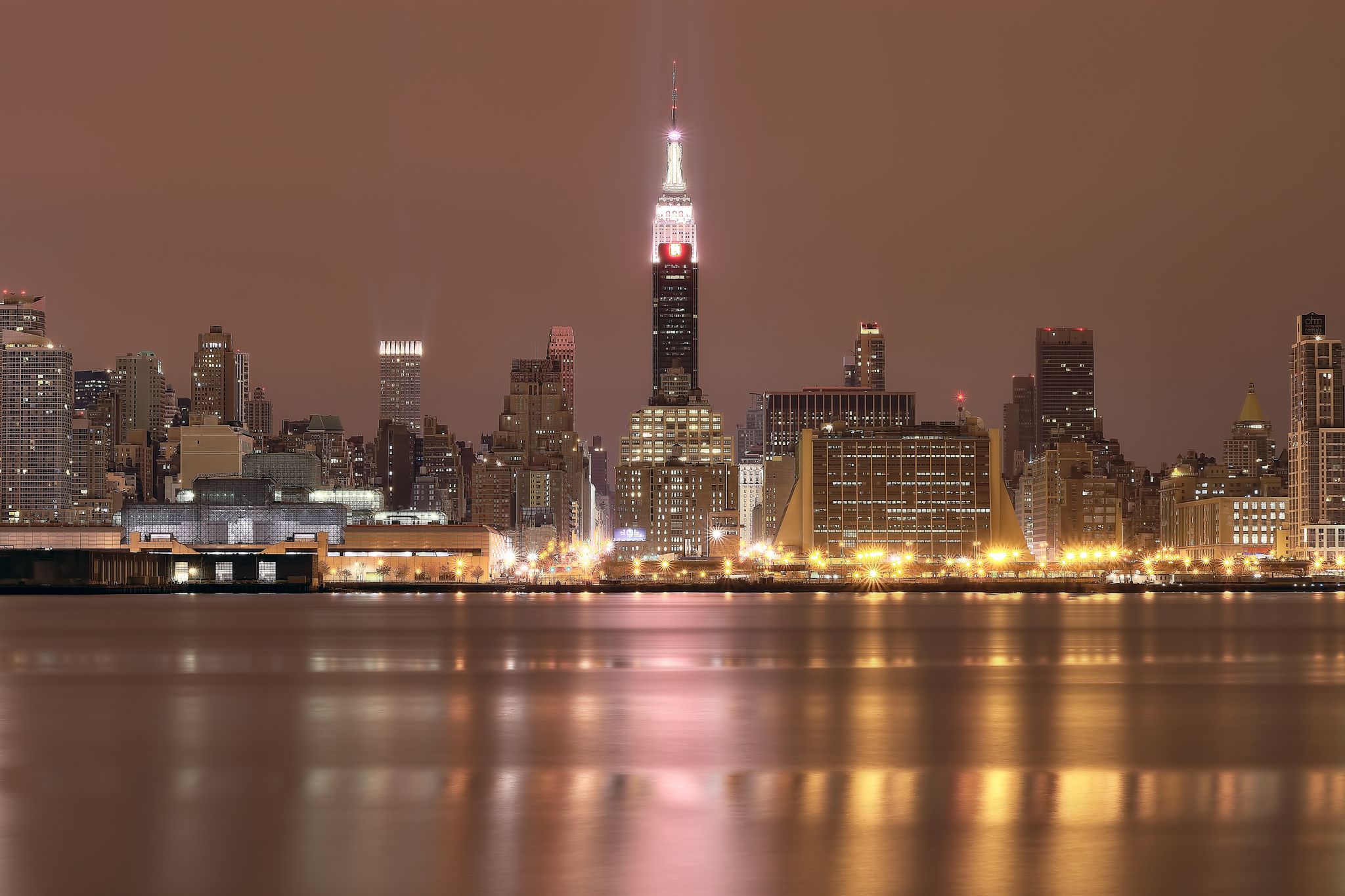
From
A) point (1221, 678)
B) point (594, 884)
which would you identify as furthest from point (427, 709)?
point (1221, 678)

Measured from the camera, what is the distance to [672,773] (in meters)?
33.8

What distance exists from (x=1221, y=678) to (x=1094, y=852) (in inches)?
1678

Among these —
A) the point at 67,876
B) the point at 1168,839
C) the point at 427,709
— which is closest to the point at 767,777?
the point at 1168,839

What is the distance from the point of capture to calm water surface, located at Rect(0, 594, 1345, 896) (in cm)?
2272

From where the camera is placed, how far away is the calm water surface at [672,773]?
22.7m

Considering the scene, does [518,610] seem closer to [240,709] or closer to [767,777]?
[240,709]

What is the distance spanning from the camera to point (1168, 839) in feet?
82.4

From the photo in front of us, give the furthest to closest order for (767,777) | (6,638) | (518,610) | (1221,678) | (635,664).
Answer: (518,610) < (6,638) < (635,664) < (1221,678) < (767,777)

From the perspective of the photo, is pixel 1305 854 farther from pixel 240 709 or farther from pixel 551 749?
pixel 240 709

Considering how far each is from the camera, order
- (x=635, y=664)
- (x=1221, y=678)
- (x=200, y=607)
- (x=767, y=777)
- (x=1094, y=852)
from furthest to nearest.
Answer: (x=200, y=607)
(x=635, y=664)
(x=1221, y=678)
(x=767, y=777)
(x=1094, y=852)

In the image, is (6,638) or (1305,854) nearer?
(1305,854)

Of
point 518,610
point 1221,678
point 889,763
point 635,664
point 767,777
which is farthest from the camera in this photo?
point 518,610

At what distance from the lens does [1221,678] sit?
63.4 metres

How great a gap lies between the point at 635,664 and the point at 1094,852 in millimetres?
48599
